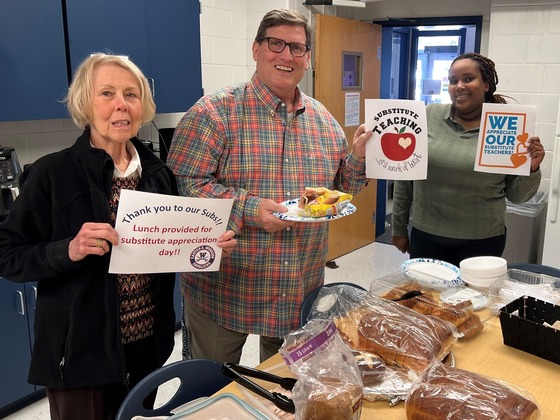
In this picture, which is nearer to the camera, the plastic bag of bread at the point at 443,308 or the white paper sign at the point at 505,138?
the plastic bag of bread at the point at 443,308

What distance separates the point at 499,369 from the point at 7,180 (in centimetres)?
217

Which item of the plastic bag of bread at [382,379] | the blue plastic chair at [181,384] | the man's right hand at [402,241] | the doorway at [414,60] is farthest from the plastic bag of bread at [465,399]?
the doorway at [414,60]

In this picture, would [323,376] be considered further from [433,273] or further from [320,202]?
[433,273]

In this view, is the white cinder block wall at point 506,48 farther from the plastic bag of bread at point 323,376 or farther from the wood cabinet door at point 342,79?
the plastic bag of bread at point 323,376

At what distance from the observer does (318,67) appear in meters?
4.32

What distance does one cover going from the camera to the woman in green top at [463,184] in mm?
2279

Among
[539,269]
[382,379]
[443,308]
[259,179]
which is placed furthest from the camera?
[539,269]

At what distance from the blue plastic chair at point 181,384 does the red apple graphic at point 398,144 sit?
3.44 ft

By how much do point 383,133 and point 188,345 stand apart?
1.13 m

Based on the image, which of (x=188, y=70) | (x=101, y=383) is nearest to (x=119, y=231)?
(x=101, y=383)

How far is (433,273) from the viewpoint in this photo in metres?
1.89

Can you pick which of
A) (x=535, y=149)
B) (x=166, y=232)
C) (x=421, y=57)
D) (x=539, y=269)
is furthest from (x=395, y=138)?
(x=421, y=57)

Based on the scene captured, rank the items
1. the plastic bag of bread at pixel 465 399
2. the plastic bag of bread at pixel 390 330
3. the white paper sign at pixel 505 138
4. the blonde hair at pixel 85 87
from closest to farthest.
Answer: the plastic bag of bread at pixel 465 399 < the plastic bag of bread at pixel 390 330 < the blonde hair at pixel 85 87 < the white paper sign at pixel 505 138

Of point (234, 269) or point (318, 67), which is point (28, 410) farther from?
point (318, 67)
